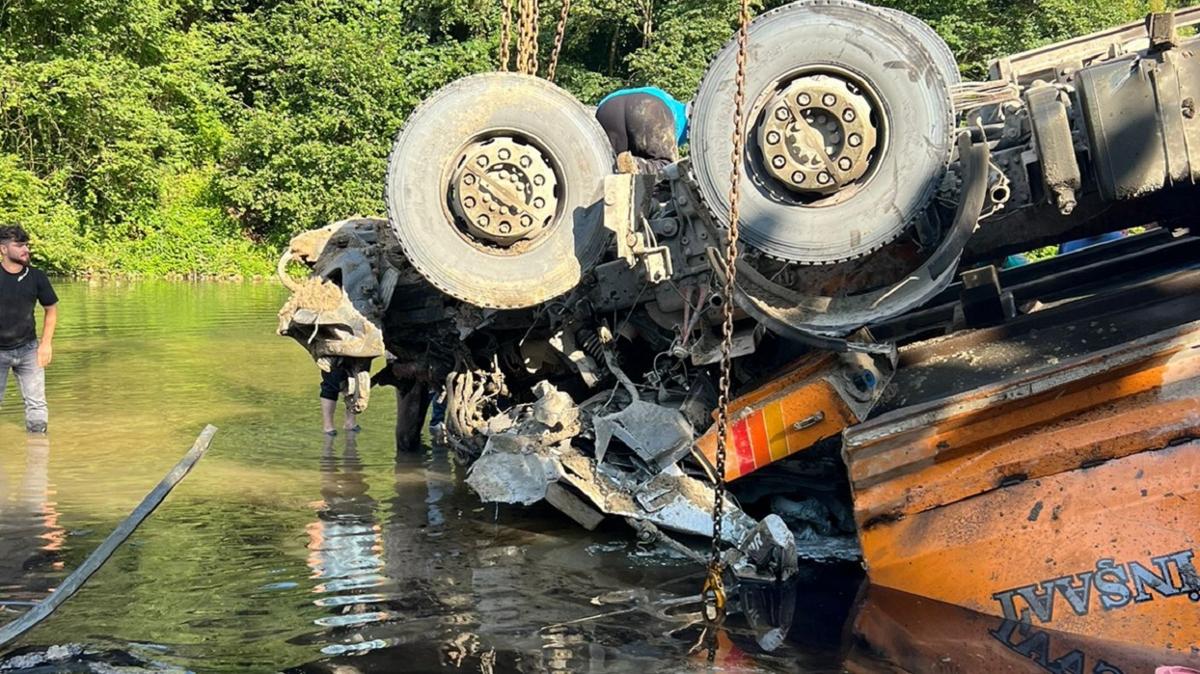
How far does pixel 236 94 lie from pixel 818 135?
28.7 metres

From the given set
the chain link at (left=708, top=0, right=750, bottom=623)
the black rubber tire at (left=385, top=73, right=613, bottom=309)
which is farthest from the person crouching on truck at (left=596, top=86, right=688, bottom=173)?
the chain link at (left=708, top=0, right=750, bottom=623)

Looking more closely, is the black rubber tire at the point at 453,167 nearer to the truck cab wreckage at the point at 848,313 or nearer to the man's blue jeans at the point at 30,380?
the truck cab wreckage at the point at 848,313

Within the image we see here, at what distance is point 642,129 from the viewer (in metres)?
6.56

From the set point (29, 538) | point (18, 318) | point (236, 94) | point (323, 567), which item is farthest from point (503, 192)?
point (236, 94)

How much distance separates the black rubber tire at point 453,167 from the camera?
18.8 feet

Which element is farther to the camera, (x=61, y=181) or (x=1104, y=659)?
(x=61, y=181)

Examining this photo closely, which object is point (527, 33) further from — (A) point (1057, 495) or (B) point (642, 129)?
(A) point (1057, 495)

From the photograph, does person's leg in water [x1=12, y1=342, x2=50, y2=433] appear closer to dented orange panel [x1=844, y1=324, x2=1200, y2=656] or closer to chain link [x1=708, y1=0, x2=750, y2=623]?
chain link [x1=708, y1=0, x2=750, y2=623]

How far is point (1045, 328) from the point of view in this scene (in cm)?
521

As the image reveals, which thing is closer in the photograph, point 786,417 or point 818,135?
point 818,135

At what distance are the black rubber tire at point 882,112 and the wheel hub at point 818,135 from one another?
2.6 inches

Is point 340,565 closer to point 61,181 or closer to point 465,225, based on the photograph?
point 465,225

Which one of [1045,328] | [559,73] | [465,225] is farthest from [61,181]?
[1045,328]

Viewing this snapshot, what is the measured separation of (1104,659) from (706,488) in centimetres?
193
